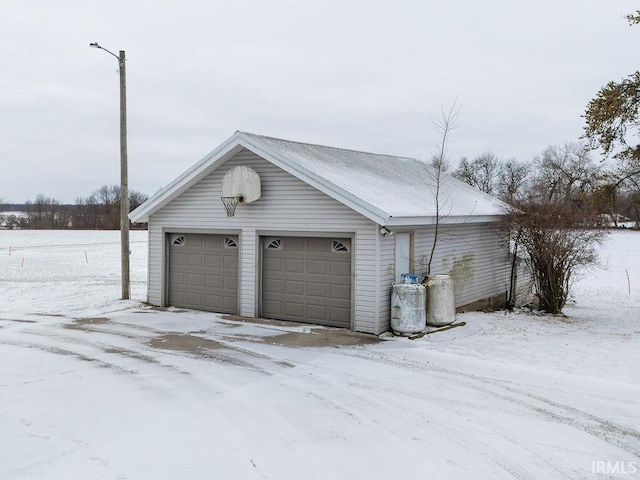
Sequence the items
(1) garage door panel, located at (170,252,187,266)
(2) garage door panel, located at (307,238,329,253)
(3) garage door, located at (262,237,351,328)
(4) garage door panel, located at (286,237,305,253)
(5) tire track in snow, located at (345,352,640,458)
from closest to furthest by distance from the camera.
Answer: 1. (5) tire track in snow, located at (345,352,640,458)
2. (3) garage door, located at (262,237,351,328)
3. (2) garage door panel, located at (307,238,329,253)
4. (4) garage door panel, located at (286,237,305,253)
5. (1) garage door panel, located at (170,252,187,266)

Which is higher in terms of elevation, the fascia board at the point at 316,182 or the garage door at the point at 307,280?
the fascia board at the point at 316,182

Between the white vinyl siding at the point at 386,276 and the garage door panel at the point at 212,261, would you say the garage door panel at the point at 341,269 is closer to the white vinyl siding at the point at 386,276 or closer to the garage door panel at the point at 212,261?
the white vinyl siding at the point at 386,276

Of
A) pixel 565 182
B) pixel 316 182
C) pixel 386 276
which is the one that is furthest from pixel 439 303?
pixel 565 182

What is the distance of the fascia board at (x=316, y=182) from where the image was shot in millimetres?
10188

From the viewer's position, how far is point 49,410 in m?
6.14

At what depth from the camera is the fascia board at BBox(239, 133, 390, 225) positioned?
10188mm

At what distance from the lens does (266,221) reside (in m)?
12.3

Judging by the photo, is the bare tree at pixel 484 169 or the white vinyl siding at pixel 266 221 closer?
the white vinyl siding at pixel 266 221

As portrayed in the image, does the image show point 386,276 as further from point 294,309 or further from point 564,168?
point 564,168

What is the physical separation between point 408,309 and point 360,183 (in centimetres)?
320

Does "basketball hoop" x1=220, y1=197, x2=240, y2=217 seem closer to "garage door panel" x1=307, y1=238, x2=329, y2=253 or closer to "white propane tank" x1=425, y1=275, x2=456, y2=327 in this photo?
"garage door panel" x1=307, y1=238, x2=329, y2=253

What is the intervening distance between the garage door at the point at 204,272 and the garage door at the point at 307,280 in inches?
40.0

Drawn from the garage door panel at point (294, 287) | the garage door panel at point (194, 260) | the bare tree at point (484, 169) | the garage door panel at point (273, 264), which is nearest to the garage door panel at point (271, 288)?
the garage door panel at point (294, 287)

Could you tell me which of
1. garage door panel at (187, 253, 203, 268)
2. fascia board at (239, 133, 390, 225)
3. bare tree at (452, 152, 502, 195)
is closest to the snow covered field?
garage door panel at (187, 253, 203, 268)
